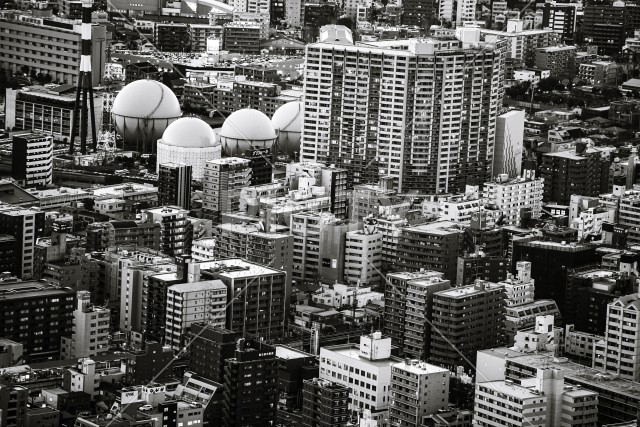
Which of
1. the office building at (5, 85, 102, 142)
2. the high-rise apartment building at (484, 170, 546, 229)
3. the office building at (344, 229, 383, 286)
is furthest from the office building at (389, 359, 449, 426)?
the office building at (5, 85, 102, 142)

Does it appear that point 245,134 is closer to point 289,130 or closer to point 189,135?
point 289,130

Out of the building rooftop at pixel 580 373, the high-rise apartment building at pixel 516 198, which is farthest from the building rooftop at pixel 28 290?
the high-rise apartment building at pixel 516 198

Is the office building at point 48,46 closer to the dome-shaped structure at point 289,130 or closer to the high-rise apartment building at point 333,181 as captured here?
the dome-shaped structure at point 289,130

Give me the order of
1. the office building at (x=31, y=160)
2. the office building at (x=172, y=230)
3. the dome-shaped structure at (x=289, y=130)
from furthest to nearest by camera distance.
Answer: the dome-shaped structure at (x=289, y=130), the office building at (x=31, y=160), the office building at (x=172, y=230)

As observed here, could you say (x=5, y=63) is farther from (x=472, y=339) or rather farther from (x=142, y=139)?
(x=472, y=339)

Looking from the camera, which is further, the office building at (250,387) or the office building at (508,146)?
the office building at (508,146)

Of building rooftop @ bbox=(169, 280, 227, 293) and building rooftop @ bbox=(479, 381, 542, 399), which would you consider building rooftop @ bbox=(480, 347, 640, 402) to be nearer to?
building rooftop @ bbox=(479, 381, 542, 399)
